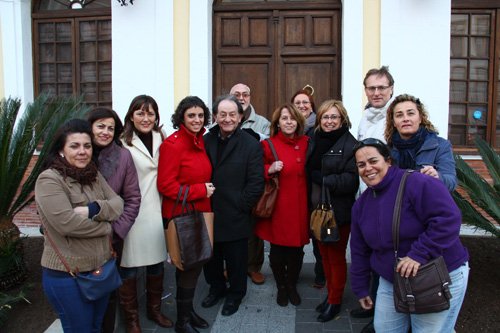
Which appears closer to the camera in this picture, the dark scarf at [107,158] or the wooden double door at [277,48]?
the dark scarf at [107,158]

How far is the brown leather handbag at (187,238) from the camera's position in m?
3.31

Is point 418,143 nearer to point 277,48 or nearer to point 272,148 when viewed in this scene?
point 272,148

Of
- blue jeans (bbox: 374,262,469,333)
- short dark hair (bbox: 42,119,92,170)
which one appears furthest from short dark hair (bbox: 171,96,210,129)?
blue jeans (bbox: 374,262,469,333)

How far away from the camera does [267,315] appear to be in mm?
3938

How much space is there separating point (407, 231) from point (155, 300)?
223 cm

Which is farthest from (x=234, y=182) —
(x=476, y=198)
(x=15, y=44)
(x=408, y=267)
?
(x=15, y=44)

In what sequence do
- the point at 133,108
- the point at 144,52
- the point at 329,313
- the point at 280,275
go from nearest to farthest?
1. the point at 133,108
2. the point at 329,313
3. the point at 280,275
4. the point at 144,52

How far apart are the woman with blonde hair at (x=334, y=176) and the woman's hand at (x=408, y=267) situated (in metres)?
1.14

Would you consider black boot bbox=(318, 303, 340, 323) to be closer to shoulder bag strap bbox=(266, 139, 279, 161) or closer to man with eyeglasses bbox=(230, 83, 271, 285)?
man with eyeglasses bbox=(230, 83, 271, 285)

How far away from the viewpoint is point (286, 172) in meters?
3.81

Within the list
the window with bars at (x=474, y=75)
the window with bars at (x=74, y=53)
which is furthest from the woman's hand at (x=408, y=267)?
the window with bars at (x=74, y=53)

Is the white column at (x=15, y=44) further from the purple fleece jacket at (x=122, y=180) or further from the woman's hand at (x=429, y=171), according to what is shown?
the woman's hand at (x=429, y=171)

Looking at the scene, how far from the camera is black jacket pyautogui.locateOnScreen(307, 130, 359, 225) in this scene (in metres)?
3.52

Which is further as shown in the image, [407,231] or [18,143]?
[18,143]
